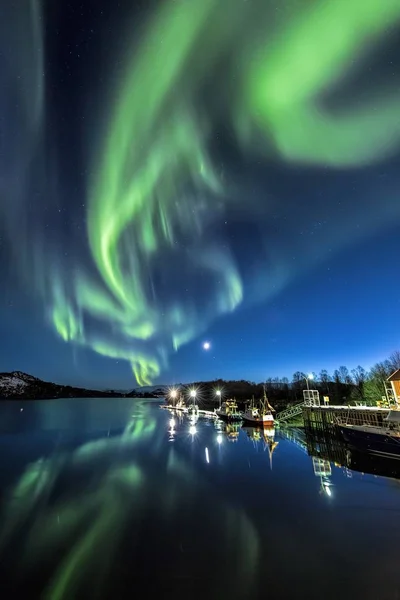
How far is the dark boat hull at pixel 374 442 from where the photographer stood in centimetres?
3312

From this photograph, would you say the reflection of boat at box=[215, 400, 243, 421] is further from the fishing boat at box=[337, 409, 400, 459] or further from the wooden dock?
the fishing boat at box=[337, 409, 400, 459]

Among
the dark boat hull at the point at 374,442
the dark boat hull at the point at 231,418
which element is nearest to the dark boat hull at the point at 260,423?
the dark boat hull at the point at 231,418

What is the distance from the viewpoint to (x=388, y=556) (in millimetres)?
14297

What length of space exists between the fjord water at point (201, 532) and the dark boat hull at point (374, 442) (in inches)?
269

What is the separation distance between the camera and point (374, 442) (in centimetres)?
3566

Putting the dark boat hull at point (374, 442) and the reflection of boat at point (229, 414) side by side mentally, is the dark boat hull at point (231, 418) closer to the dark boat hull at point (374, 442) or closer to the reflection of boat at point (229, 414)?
the reflection of boat at point (229, 414)

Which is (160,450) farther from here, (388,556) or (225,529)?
(388,556)

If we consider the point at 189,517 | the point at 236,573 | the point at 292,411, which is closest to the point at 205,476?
the point at 189,517

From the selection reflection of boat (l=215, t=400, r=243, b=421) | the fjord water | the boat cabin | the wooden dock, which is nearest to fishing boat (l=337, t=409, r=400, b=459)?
the wooden dock

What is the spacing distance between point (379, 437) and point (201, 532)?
90.7 ft

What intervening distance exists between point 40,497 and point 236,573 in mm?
20725

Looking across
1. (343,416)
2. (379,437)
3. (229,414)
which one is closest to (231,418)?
(229,414)

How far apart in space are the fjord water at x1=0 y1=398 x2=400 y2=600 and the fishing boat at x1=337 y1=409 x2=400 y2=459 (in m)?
6.87

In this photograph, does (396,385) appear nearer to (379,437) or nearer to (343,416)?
(343,416)
